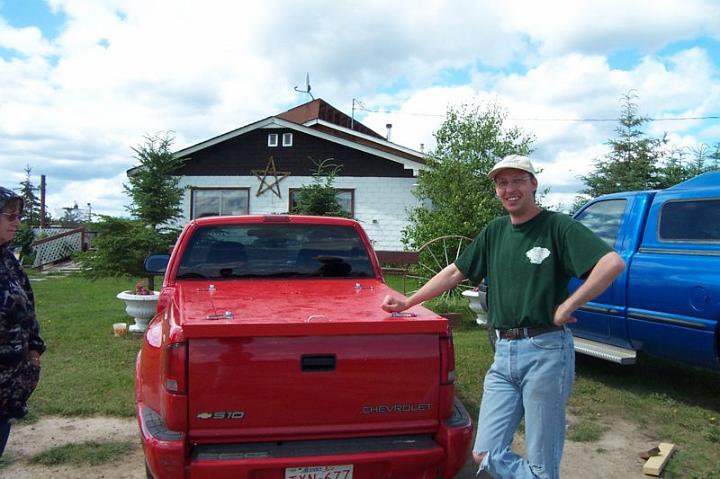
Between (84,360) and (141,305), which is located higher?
(141,305)

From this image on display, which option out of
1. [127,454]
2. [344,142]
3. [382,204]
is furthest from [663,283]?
[344,142]

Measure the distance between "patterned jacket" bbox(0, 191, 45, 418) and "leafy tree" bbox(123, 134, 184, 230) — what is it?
8.67m

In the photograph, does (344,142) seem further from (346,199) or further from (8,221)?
(8,221)

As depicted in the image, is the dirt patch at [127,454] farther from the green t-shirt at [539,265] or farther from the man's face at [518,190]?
the man's face at [518,190]

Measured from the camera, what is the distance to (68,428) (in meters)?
4.97

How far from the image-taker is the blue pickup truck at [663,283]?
507cm

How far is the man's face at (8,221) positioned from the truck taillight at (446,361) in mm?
2207

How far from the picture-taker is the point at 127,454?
4457mm

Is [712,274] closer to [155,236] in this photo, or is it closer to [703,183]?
[703,183]

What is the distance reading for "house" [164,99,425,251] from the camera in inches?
707

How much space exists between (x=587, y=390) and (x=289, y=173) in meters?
13.5

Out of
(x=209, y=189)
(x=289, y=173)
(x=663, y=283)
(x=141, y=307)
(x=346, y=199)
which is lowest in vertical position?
(x=141, y=307)

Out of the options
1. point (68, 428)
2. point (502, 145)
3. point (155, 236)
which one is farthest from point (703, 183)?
point (502, 145)

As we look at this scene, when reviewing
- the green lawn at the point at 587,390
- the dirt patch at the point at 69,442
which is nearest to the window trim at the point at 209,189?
the green lawn at the point at 587,390
